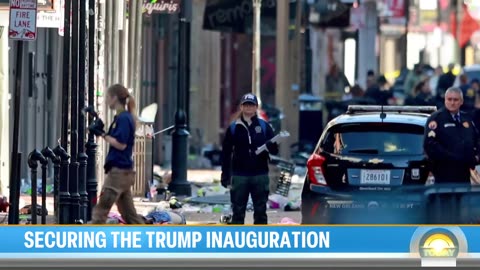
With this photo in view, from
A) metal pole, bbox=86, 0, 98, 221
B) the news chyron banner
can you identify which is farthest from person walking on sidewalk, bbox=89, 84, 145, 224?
metal pole, bbox=86, 0, 98, 221

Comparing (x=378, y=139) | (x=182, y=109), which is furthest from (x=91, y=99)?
(x=182, y=109)

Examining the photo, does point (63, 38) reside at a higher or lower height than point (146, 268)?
higher

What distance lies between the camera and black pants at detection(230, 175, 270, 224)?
1392 centimetres

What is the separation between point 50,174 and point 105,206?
6109 mm

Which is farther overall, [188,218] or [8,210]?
[8,210]

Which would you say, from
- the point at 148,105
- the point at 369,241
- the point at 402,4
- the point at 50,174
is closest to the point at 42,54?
the point at 50,174

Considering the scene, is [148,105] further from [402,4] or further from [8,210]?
[402,4]

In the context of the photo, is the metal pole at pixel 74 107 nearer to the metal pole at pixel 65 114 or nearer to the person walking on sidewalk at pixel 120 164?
the metal pole at pixel 65 114

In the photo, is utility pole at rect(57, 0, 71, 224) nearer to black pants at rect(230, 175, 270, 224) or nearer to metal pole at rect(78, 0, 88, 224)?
metal pole at rect(78, 0, 88, 224)

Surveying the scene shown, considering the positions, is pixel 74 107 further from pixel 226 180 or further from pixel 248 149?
pixel 248 149

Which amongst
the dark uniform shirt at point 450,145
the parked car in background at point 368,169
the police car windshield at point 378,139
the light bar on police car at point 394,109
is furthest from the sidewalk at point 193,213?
the dark uniform shirt at point 450,145

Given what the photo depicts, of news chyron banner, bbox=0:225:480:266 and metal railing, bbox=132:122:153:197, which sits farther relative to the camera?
metal railing, bbox=132:122:153:197

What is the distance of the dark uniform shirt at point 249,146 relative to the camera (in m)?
14.5

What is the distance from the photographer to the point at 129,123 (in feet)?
40.1
